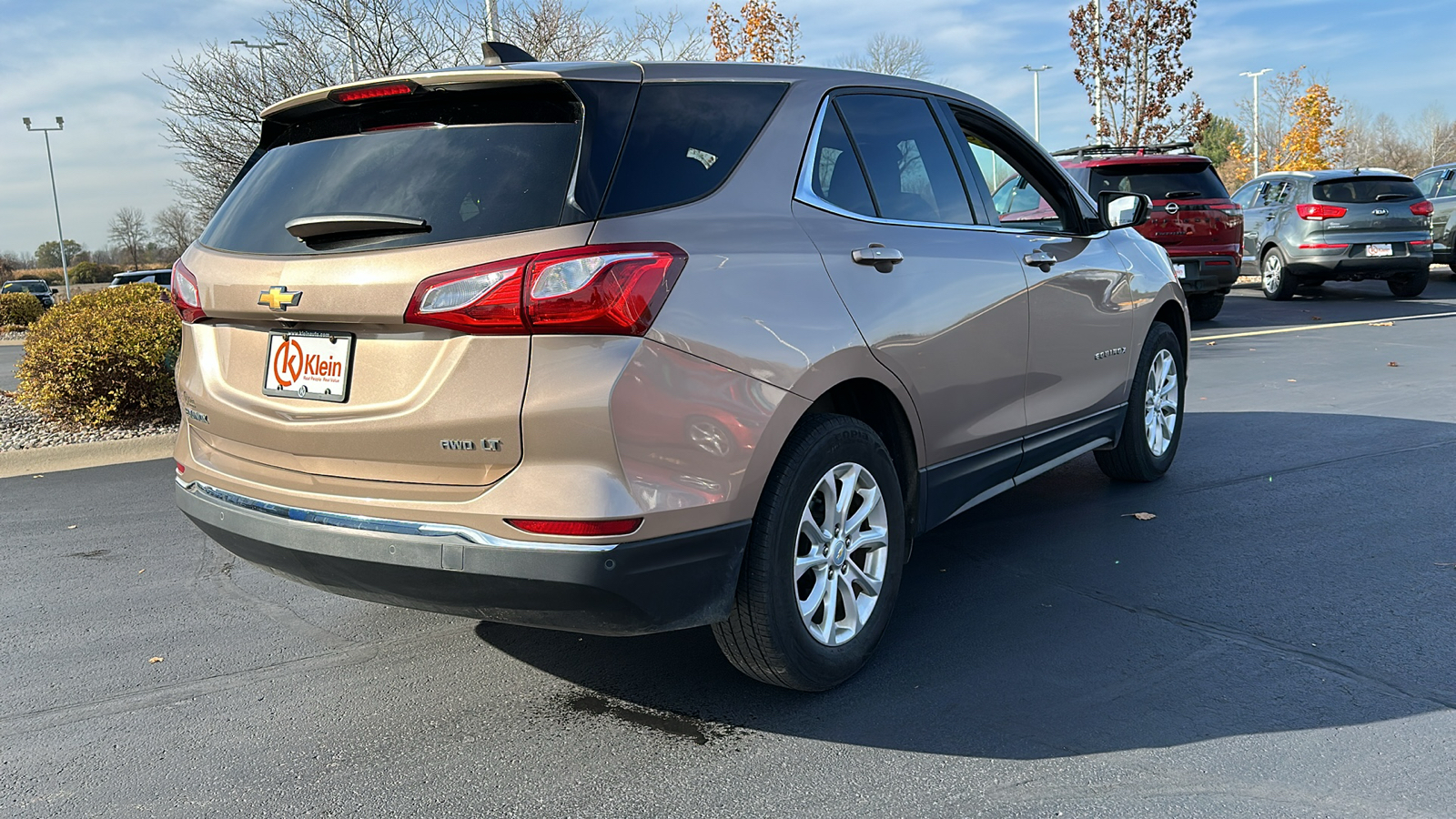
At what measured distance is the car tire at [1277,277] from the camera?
16.8 metres

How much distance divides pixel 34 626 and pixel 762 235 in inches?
A: 120

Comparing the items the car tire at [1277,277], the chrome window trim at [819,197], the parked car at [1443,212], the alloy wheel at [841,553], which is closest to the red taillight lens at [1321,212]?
the car tire at [1277,277]

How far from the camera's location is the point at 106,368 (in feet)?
26.1

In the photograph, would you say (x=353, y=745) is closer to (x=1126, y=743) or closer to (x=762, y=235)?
(x=762, y=235)

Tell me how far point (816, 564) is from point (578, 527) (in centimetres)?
86

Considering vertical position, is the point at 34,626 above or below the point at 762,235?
below

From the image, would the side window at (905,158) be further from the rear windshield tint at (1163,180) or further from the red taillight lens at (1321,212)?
the red taillight lens at (1321,212)

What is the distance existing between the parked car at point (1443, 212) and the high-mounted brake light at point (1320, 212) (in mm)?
4263

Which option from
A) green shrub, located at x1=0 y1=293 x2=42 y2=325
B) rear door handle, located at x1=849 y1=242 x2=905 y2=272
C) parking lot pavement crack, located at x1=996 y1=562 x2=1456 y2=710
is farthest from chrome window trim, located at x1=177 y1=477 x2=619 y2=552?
green shrub, located at x1=0 y1=293 x2=42 y2=325

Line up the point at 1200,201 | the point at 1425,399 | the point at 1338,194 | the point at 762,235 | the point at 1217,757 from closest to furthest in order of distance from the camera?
the point at 1217,757 → the point at 762,235 → the point at 1425,399 → the point at 1200,201 → the point at 1338,194

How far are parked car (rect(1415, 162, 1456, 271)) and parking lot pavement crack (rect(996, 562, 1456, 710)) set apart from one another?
18.4 meters

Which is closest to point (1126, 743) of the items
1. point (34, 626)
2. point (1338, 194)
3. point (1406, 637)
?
point (1406, 637)

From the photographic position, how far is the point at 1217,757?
276 centimetres

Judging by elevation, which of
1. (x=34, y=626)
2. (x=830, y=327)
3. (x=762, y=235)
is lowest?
(x=34, y=626)
